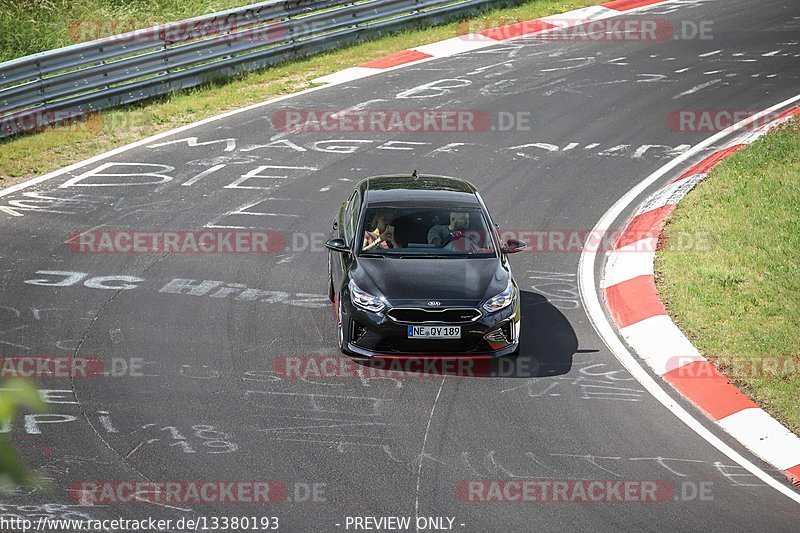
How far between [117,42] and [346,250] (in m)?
9.46

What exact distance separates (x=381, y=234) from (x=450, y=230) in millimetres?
748

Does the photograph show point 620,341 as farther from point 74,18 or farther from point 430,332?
point 74,18

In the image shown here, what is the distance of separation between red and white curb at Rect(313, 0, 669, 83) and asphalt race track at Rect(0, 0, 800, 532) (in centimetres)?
120

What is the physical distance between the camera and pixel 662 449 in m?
8.39

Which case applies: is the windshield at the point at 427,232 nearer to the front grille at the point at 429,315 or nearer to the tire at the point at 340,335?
the tire at the point at 340,335

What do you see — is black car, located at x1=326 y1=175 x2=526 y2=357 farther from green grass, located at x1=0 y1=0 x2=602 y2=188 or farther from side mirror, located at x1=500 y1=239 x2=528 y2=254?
green grass, located at x1=0 y1=0 x2=602 y2=188

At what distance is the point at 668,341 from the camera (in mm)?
10617

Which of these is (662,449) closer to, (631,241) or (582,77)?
(631,241)

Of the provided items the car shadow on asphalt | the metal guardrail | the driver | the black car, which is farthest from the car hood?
the metal guardrail

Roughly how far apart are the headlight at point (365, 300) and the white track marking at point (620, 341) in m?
2.58

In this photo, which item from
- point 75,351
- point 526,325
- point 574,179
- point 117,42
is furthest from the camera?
point 117,42

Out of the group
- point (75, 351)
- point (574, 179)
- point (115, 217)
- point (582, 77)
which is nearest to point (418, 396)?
point (75, 351)

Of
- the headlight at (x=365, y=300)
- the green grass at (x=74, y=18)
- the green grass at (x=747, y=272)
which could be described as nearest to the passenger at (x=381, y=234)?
the headlight at (x=365, y=300)

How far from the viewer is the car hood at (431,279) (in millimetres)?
9758
